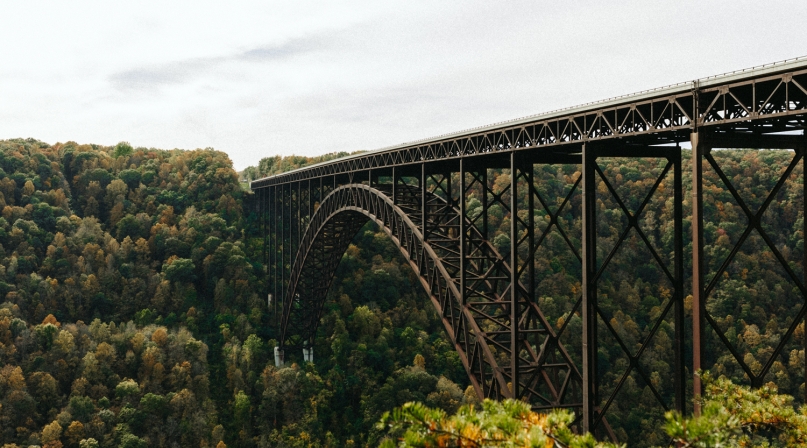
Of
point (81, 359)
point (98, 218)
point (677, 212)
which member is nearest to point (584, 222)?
point (677, 212)

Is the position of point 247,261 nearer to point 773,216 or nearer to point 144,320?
point 144,320

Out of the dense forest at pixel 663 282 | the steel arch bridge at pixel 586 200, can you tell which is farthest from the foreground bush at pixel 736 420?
the dense forest at pixel 663 282

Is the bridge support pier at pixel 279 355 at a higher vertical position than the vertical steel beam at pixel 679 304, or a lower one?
lower

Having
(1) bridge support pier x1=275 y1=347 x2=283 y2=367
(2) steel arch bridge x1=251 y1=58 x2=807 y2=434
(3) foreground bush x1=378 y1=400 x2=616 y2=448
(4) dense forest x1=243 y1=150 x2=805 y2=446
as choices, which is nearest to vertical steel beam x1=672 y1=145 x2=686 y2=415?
(2) steel arch bridge x1=251 y1=58 x2=807 y2=434

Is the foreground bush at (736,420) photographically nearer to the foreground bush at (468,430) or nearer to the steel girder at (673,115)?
the foreground bush at (468,430)

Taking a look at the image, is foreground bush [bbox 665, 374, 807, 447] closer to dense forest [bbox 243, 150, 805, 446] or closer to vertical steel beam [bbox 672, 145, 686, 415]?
vertical steel beam [bbox 672, 145, 686, 415]

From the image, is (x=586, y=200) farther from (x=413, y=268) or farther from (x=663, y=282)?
(x=663, y=282)

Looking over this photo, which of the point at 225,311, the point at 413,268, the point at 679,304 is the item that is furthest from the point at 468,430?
the point at 225,311
